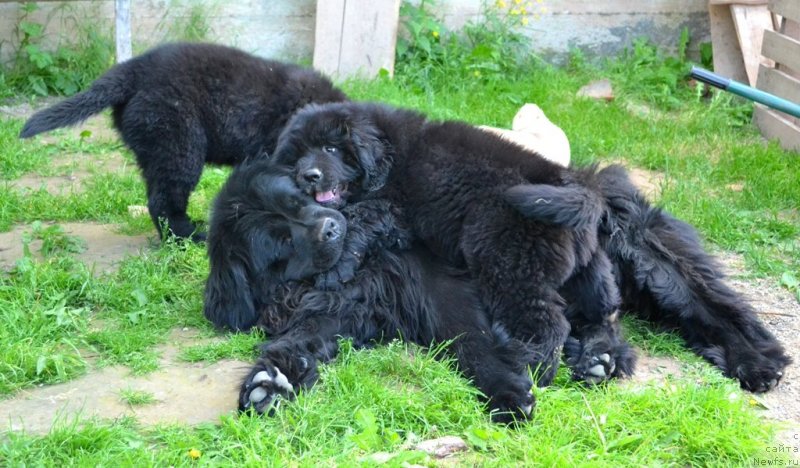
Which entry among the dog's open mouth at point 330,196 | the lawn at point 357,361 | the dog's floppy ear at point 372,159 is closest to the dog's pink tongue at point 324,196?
the dog's open mouth at point 330,196

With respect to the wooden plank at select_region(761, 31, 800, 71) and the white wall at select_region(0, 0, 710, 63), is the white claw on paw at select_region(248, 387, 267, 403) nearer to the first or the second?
the wooden plank at select_region(761, 31, 800, 71)

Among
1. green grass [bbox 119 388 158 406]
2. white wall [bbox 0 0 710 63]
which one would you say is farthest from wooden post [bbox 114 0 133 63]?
green grass [bbox 119 388 158 406]

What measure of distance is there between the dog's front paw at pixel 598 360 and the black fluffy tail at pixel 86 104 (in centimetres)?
263

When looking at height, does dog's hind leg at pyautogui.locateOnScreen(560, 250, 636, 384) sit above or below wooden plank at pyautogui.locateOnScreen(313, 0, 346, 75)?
below

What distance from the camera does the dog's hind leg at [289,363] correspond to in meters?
2.96

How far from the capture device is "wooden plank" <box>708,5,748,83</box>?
7.41 meters

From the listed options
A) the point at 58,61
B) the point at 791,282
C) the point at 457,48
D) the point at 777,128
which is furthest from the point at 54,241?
the point at 777,128

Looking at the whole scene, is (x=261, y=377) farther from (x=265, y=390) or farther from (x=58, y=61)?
(x=58, y=61)

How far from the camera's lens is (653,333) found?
3705mm

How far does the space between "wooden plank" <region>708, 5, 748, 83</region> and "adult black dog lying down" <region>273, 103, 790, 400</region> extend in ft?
13.3

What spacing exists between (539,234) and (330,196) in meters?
0.94

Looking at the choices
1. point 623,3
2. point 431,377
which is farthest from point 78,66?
point 431,377

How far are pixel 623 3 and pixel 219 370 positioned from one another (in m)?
5.89

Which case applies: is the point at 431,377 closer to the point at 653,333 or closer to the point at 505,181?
the point at 505,181
